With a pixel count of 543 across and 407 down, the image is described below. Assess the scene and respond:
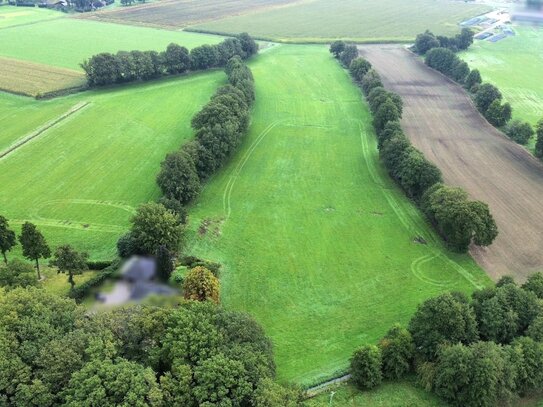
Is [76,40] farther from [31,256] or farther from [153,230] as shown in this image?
[153,230]

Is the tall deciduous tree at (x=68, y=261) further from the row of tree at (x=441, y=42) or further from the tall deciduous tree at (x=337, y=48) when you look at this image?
the row of tree at (x=441, y=42)

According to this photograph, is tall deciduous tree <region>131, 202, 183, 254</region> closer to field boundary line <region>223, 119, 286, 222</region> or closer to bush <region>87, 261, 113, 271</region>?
bush <region>87, 261, 113, 271</region>

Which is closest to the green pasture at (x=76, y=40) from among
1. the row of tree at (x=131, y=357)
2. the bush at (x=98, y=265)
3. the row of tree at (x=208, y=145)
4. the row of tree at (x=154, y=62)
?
the row of tree at (x=154, y=62)

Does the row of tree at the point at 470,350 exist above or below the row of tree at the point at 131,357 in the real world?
below

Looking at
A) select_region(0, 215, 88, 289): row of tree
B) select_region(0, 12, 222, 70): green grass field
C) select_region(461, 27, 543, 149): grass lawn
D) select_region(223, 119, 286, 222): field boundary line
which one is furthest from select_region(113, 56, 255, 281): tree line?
select_region(461, 27, 543, 149): grass lawn

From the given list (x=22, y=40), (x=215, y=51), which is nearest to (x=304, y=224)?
(x=215, y=51)

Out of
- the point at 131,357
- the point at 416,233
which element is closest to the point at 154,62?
the point at 416,233

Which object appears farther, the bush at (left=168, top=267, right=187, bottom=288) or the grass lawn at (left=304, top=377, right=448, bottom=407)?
the bush at (left=168, top=267, right=187, bottom=288)
